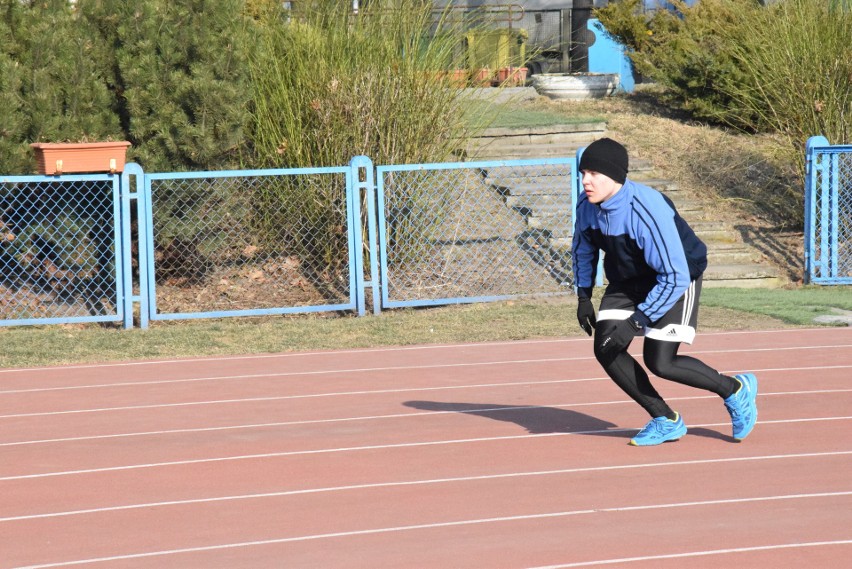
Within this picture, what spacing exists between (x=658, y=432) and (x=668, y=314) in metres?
0.79

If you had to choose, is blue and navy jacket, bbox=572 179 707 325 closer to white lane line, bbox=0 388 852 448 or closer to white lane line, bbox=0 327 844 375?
white lane line, bbox=0 388 852 448

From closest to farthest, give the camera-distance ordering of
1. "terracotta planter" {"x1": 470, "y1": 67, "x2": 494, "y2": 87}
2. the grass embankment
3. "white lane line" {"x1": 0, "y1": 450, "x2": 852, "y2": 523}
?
"white lane line" {"x1": 0, "y1": 450, "x2": 852, "y2": 523}
the grass embankment
"terracotta planter" {"x1": 470, "y1": 67, "x2": 494, "y2": 87}

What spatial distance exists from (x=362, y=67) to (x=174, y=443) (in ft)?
23.0

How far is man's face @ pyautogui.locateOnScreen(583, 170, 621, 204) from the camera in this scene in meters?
5.95

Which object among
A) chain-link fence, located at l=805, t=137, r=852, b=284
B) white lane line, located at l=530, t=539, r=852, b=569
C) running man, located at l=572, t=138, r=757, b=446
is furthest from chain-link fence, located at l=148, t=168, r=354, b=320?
white lane line, located at l=530, t=539, r=852, b=569

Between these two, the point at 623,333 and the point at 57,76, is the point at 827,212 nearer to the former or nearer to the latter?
the point at 623,333

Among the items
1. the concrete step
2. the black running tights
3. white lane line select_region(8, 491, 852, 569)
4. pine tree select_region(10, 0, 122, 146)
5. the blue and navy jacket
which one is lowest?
white lane line select_region(8, 491, 852, 569)

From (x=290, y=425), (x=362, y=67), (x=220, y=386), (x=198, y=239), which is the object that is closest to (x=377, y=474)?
(x=290, y=425)

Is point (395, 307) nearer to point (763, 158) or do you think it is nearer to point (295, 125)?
point (295, 125)

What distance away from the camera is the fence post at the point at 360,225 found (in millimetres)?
11656

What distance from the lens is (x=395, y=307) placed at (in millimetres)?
12133

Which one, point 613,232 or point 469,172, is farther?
point 469,172

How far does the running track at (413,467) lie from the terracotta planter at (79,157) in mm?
2316

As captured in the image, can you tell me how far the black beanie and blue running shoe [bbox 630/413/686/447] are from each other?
1.45 metres
